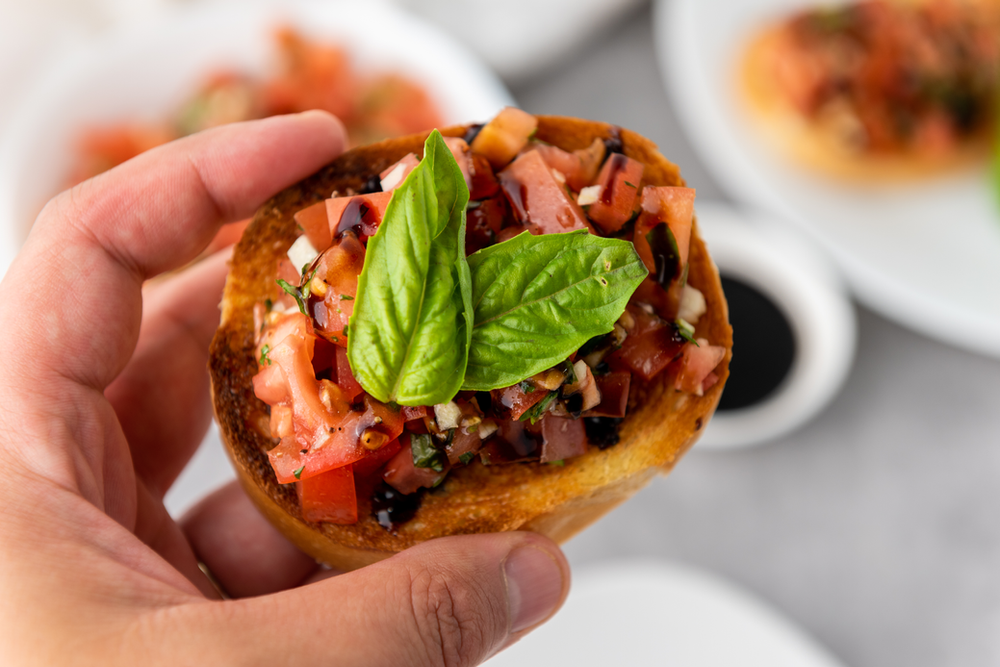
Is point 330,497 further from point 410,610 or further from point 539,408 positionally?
point 539,408

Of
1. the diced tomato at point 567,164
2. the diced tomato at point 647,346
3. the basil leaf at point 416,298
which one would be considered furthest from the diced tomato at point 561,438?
the diced tomato at point 567,164

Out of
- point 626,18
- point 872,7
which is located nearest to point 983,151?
point 872,7

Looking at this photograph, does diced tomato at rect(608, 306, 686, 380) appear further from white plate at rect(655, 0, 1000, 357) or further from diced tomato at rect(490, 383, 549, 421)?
white plate at rect(655, 0, 1000, 357)

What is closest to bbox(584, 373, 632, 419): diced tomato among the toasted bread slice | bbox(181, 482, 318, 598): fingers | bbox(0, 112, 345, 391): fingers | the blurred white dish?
the toasted bread slice

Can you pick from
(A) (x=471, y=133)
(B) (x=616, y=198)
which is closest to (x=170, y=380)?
(A) (x=471, y=133)

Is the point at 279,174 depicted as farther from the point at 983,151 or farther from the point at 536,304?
the point at 983,151
